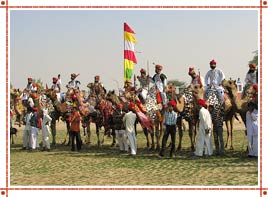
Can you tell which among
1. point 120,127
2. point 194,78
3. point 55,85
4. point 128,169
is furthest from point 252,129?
point 55,85

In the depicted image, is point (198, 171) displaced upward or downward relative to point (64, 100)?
downward

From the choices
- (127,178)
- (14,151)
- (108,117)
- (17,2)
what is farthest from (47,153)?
(17,2)

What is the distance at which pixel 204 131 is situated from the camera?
1407cm

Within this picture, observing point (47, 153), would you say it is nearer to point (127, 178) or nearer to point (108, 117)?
point (108, 117)

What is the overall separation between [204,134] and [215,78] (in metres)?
2.12

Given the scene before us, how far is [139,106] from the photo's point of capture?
1559 centimetres

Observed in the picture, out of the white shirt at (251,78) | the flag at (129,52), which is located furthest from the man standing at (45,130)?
the white shirt at (251,78)

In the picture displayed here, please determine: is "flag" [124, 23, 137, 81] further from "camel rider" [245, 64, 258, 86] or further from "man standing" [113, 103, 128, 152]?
"camel rider" [245, 64, 258, 86]

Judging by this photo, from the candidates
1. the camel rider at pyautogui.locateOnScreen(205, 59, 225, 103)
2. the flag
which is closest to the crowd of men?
the camel rider at pyautogui.locateOnScreen(205, 59, 225, 103)

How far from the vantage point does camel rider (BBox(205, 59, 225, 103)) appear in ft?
48.2

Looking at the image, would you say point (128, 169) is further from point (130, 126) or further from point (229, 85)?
point (229, 85)

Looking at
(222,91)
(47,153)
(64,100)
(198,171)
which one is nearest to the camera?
(198,171)

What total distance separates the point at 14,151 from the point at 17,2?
8311 millimetres

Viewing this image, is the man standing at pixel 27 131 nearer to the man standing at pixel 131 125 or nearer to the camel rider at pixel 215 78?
the man standing at pixel 131 125
